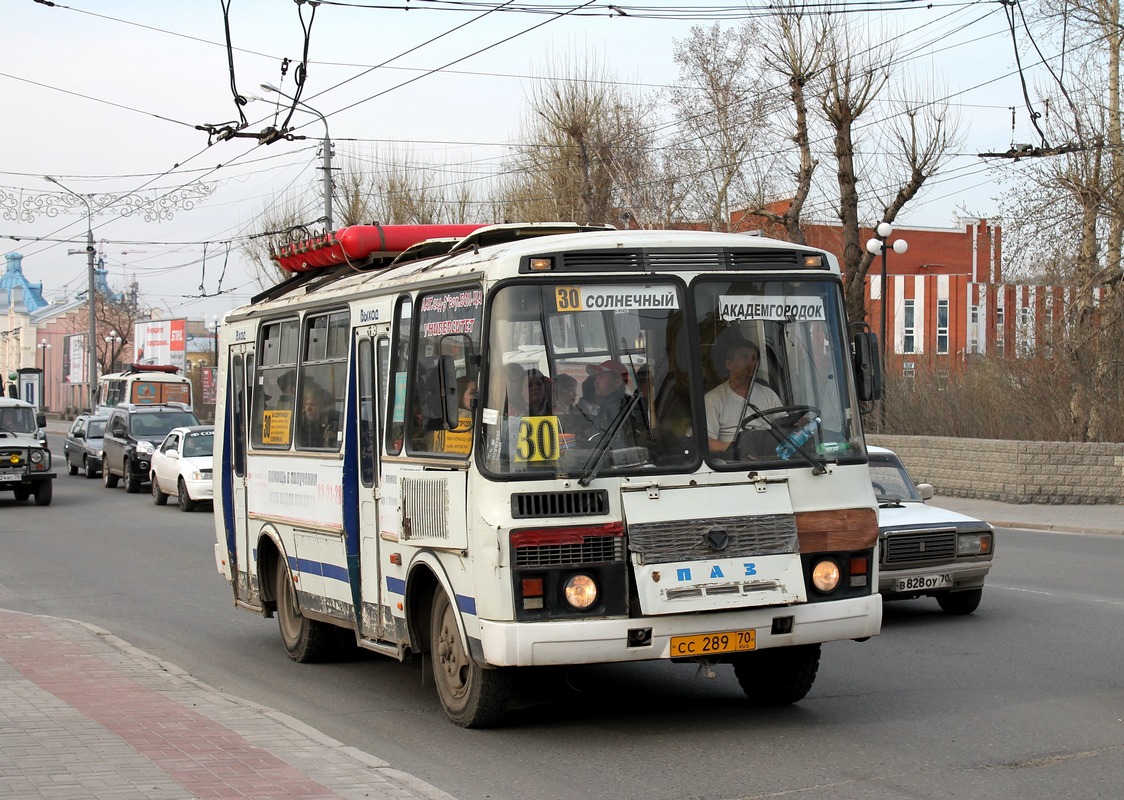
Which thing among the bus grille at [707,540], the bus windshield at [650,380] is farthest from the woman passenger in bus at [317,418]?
the bus grille at [707,540]

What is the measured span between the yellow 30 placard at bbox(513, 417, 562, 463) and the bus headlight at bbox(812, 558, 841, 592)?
160cm

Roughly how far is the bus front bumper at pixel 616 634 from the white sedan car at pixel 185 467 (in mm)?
20385

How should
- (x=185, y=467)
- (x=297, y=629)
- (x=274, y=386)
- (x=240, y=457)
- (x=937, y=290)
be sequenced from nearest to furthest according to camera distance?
(x=297, y=629)
(x=274, y=386)
(x=240, y=457)
(x=185, y=467)
(x=937, y=290)

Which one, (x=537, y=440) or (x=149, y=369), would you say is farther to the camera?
(x=149, y=369)

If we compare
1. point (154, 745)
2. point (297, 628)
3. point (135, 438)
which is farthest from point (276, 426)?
point (135, 438)

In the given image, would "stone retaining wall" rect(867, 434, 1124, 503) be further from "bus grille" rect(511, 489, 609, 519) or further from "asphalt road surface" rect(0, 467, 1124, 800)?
"bus grille" rect(511, 489, 609, 519)

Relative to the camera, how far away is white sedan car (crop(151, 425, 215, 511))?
26.9 m

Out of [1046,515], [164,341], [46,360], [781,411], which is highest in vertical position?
[164,341]

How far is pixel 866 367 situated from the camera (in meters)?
8.28

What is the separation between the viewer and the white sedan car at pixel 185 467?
26875 mm

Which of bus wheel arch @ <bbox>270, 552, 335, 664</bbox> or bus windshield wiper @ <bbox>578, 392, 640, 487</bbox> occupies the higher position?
bus windshield wiper @ <bbox>578, 392, 640, 487</bbox>

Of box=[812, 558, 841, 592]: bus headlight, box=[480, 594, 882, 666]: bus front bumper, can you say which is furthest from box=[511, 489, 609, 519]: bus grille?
box=[812, 558, 841, 592]: bus headlight

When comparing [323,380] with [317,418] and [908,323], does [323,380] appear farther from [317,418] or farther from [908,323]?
[908,323]

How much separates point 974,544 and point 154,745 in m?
7.41
